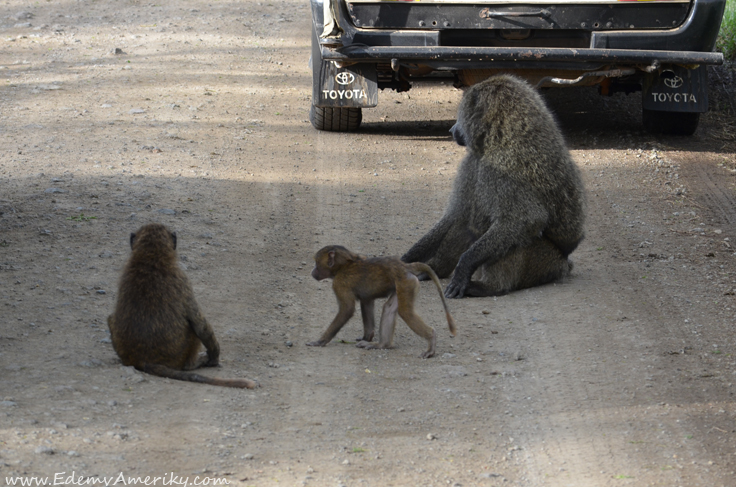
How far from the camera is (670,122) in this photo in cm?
984

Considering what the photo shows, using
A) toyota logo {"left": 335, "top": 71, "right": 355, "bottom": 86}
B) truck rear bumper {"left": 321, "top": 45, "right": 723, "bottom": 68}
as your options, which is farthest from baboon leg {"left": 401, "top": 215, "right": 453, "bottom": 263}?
toyota logo {"left": 335, "top": 71, "right": 355, "bottom": 86}

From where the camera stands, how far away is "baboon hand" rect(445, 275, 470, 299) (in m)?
6.04

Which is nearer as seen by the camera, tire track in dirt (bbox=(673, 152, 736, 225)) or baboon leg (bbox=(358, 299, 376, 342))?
baboon leg (bbox=(358, 299, 376, 342))

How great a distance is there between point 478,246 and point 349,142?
3.90 meters

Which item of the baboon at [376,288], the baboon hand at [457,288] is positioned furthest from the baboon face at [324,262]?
the baboon hand at [457,288]

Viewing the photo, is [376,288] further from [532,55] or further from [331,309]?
[532,55]

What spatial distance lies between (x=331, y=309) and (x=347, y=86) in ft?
13.8

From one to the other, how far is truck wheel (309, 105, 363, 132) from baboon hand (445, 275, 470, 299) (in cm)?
422

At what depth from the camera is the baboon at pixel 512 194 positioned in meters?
6.06

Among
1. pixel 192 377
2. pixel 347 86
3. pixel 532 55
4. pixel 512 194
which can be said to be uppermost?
pixel 532 55

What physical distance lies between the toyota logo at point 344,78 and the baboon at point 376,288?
455 cm

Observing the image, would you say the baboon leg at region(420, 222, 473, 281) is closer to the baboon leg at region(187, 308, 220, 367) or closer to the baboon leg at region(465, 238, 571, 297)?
the baboon leg at region(465, 238, 571, 297)

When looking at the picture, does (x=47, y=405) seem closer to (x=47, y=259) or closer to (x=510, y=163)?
(x=47, y=259)

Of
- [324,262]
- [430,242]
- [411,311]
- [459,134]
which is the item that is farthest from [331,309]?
A: [459,134]
